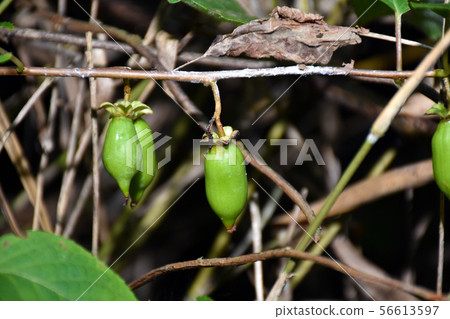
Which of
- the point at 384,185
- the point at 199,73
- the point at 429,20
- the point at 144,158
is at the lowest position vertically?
the point at 384,185

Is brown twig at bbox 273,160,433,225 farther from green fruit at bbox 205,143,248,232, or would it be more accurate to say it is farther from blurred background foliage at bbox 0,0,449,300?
green fruit at bbox 205,143,248,232

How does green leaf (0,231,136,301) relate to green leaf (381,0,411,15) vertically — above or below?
below

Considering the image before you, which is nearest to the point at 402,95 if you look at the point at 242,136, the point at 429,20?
the point at 429,20

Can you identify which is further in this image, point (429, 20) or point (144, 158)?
point (429, 20)

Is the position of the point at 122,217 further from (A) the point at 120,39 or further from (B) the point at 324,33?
(B) the point at 324,33

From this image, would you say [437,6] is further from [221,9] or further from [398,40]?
[221,9]

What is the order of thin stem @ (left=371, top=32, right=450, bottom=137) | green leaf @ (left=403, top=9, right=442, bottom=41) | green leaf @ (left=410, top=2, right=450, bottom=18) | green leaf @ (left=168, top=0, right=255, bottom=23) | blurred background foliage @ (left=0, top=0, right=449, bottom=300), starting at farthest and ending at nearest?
blurred background foliage @ (left=0, top=0, right=449, bottom=300)
green leaf @ (left=403, top=9, right=442, bottom=41)
green leaf @ (left=168, top=0, right=255, bottom=23)
green leaf @ (left=410, top=2, right=450, bottom=18)
thin stem @ (left=371, top=32, right=450, bottom=137)

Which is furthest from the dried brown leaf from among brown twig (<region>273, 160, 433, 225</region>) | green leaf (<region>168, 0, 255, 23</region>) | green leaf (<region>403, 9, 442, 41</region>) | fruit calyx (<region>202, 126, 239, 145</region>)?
brown twig (<region>273, 160, 433, 225</region>)
